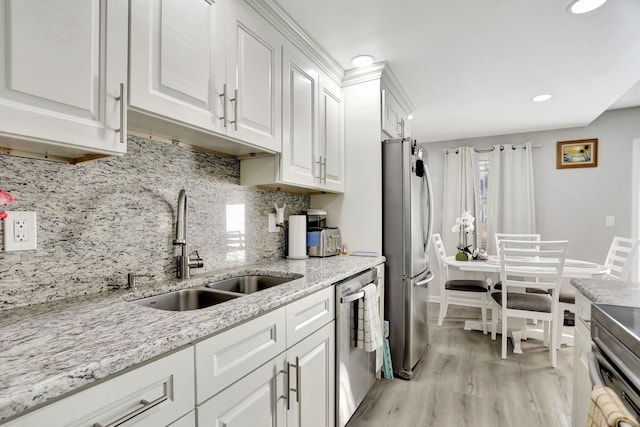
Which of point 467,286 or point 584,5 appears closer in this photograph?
point 584,5

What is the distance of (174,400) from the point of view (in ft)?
2.69

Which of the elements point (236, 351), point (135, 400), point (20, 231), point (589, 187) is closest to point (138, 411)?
point (135, 400)

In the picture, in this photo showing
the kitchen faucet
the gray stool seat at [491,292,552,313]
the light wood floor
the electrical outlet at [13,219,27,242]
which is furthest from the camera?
the gray stool seat at [491,292,552,313]

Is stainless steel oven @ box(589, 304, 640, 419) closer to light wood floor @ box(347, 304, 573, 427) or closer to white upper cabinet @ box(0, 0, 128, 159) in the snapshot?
light wood floor @ box(347, 304, 573, 427)

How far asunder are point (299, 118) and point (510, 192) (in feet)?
11.6

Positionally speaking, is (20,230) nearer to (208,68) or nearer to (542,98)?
(208,68)

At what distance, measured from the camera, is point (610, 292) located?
137cm

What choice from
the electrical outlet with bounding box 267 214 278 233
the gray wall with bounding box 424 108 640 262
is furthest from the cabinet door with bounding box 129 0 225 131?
the gray wall with bounding box 424 108 640 262

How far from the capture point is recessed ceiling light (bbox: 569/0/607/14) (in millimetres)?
1740

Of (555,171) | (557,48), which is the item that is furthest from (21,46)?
(555,171)

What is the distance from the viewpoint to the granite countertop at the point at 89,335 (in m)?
0.59

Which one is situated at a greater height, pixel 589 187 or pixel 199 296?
pixel 589 187

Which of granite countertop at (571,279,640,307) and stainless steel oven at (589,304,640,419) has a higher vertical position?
granite countertop at (571,279,640,307)

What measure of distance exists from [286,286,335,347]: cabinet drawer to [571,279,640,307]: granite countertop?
1.12 m
